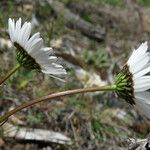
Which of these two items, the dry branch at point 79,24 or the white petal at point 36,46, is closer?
the white petal at point 36,46

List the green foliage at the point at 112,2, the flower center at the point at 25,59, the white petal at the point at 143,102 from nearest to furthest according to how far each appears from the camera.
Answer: the white petal at the point at 143,102
the flower center at the point at 25,59
the green foliage at the point at 112,2

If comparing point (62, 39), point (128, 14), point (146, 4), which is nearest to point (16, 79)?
point (62, 39)

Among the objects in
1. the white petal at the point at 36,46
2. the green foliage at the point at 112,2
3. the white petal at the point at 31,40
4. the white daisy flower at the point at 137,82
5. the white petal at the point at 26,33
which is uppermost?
the green foliage at the point at 112,2

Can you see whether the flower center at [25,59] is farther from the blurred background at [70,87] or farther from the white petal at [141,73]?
the white petal at [141,73]

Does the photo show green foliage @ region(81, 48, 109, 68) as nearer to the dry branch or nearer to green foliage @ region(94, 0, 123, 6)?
the dry branch

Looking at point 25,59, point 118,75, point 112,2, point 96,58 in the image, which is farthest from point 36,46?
point 112,2

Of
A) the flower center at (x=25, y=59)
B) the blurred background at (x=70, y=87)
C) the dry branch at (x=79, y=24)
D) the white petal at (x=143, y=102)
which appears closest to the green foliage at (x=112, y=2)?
the blurred background at (x=70, y=87)
